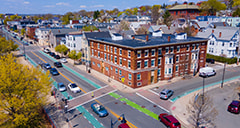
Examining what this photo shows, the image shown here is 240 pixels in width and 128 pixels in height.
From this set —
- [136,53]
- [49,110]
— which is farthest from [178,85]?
[49,110]

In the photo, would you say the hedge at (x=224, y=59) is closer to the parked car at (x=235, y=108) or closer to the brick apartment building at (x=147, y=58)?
the brick apartment building at (x=147, y=58)

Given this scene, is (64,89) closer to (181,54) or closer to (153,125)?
(153,125)

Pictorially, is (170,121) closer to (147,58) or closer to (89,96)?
(89,96)

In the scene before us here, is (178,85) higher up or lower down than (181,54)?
lower down

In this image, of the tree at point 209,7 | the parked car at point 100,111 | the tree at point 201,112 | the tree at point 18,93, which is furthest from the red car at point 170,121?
the tree at point 209,7

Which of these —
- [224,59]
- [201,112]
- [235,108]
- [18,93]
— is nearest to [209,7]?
[224,59]
